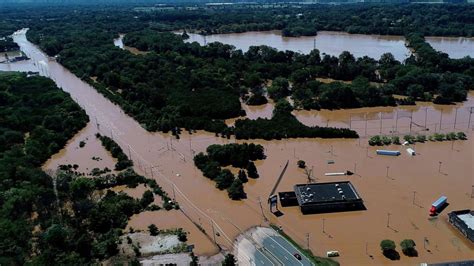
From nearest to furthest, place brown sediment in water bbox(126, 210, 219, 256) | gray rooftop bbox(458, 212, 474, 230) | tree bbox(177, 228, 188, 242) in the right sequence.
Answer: brown sediment in water bbox(126, 210, 219, 256)
gray rooftop bbox(458, 212, 474, 230)
tree bbox(177, 228, 188, 242)

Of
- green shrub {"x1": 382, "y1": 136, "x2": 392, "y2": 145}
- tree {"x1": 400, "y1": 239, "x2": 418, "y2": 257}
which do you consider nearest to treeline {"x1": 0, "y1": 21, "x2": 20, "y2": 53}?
green shrub {"x1": 382, "y1": 136, "x2": 392, "y2": 145}

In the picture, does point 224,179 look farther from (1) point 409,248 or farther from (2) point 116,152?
(1) point 409,248

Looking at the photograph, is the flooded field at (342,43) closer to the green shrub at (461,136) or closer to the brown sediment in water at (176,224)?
the green shrub at (461,136)

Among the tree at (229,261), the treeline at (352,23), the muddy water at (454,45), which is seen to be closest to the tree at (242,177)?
the tree at (229,261)

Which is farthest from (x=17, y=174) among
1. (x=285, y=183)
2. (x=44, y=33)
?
(x=44, y=33)

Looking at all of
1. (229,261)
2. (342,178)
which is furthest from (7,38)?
(229,261)

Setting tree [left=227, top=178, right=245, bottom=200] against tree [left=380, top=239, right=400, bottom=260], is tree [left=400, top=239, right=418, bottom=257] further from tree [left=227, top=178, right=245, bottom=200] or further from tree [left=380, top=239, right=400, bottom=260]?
tree [left=227, top=178, right=245, bottom=200]
